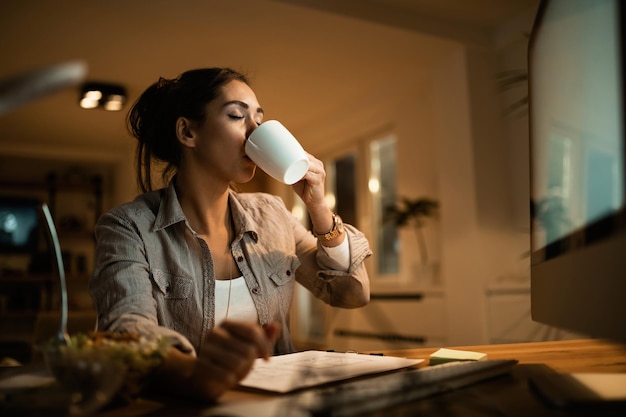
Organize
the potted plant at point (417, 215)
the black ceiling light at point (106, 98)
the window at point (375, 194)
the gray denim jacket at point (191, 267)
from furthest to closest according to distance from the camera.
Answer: the window at point (375, 194) → the potted plant at point (417, 215) → the black ceiling light at point (106, 98) → the gray denim jacket at point (191, 267)

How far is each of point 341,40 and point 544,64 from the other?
2.67 m

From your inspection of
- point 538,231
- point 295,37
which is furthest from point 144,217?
point 295,37

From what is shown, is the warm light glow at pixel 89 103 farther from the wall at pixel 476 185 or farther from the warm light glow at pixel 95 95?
the wall at pixel 476 185

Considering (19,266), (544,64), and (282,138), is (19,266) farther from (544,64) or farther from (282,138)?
(544,64)

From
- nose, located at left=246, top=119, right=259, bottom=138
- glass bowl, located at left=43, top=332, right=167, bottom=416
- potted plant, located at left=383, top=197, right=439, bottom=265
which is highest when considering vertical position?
potted plant, located at left=383, top=197, right=439, bottom=265

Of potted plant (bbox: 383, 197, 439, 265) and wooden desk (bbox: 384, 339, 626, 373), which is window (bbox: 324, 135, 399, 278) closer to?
potted plant (bbox: 383, 197, 439, 265)

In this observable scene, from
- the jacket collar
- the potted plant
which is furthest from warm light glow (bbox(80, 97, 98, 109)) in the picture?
the jacket collar

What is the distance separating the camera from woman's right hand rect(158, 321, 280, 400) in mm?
529

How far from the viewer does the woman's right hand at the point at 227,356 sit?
20.8 inches

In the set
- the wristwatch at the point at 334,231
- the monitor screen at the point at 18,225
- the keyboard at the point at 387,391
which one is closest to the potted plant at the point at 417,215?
the wristwatch at the point at 334,231

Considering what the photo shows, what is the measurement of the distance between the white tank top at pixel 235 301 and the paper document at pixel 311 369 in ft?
1.06

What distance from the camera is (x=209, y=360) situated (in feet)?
1.78

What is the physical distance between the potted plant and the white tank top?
2.58 metres

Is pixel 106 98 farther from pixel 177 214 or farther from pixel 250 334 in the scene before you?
pixel 250 334
